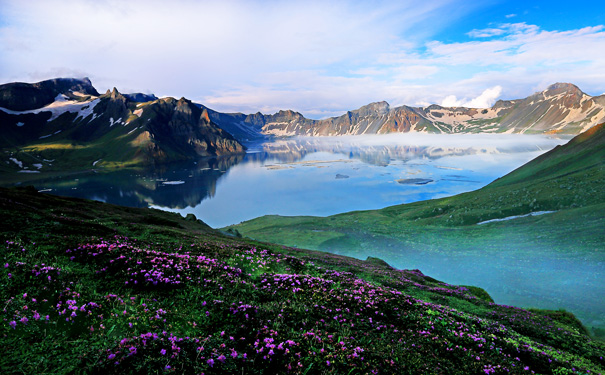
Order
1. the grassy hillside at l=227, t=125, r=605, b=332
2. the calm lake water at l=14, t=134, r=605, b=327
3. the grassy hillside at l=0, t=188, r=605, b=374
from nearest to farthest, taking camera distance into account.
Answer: the grassy hillside at l=0, t=188, r=605, b=374
the calm lake water at l=14, t=134, r=605, b=327
the grassy hillside at l=227, t=125, r=605, b=332

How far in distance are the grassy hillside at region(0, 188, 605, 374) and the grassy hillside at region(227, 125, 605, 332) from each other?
91.5 feet

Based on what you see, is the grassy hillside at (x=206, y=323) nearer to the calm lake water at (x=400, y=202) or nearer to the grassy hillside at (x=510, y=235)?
the grassy hillside at (x=510, y=235)

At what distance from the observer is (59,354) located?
602cm

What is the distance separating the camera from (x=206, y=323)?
27.8ft

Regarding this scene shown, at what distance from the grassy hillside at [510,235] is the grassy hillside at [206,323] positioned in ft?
91.5

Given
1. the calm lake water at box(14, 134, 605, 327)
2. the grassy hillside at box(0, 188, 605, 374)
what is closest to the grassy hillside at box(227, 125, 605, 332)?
the calm lake water at box(14, 134, 605, 327)

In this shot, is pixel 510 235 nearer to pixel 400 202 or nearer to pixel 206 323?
pixel 206 323

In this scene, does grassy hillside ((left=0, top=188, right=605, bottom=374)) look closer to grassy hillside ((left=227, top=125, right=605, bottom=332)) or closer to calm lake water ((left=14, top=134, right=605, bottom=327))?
grassy hillside ((left=227, top=125, right=605, bottom=332))

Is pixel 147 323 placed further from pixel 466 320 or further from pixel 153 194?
pixel 153 194

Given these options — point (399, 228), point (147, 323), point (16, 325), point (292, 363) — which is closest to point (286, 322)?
point (292, 363)

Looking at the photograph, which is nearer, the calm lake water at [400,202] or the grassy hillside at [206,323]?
the grassy hillside at [206,323]

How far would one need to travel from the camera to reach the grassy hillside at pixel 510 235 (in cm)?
3894

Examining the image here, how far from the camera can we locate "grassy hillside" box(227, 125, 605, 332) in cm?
3894

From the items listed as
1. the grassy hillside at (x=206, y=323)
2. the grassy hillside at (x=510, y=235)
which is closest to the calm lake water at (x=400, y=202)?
the grassy hillside at (x=510, y=235)
